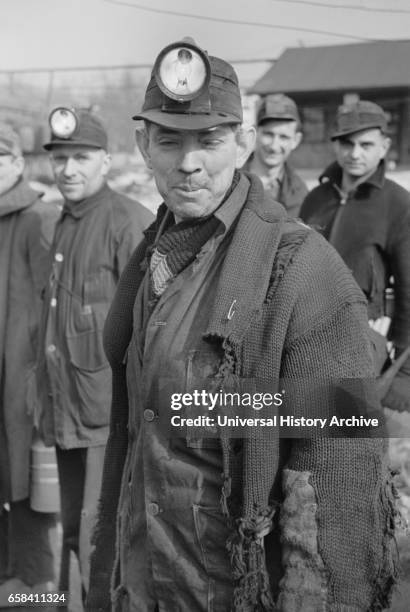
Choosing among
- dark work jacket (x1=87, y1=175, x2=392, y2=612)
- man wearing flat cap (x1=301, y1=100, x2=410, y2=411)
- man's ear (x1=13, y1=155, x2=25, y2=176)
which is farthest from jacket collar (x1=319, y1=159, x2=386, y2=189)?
dark work jacket (x1=87, y1=175, x2=392, y2=612)

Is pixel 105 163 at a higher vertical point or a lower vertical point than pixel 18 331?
higher

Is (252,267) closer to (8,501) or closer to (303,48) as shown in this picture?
(303,48)

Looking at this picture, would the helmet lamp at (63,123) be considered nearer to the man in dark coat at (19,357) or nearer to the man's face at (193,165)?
the man in dark coat at (19,357)

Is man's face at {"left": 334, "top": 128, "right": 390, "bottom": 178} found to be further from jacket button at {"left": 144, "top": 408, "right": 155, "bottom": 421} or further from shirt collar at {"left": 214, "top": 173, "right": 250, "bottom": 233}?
jacket button at {"left": 144, "top": 408, "right": 155, "bottom": 421}

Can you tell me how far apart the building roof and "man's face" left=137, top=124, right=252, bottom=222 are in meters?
1.73

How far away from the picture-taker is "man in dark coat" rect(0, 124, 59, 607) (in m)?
3.65

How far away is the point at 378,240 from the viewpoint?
3379 mm

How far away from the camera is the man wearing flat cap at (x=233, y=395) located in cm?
144

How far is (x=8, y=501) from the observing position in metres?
3.65

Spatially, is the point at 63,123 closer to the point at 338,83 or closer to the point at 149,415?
the point at 149,415

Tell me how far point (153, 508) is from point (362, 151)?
8.07 feet

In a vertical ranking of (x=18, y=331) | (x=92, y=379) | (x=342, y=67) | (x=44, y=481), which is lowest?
(x=44, y=481)

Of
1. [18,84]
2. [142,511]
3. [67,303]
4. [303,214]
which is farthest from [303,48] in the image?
[142,511]

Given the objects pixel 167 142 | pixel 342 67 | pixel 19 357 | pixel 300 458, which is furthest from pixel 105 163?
pixel 300 458
